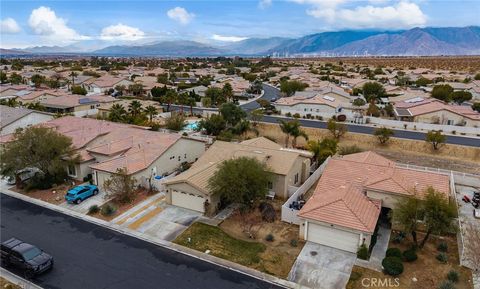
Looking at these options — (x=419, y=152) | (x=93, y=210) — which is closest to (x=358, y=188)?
(x=93, y=210)

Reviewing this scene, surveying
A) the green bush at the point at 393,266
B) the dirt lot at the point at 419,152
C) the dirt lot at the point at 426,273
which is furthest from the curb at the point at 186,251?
the dirt lot at the point at 419,152

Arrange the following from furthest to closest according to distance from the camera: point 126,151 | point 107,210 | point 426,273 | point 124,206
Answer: point 126,151
point 124,206
point 107,210
point 426,273

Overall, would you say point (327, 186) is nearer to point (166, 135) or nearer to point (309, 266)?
point (309, 266)

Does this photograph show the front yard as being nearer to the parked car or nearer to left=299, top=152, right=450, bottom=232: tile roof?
left=299, top=152, right=450, bottom=232: tile roof

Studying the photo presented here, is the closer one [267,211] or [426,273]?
[426,273]

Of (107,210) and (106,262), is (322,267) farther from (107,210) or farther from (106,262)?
(107,210)

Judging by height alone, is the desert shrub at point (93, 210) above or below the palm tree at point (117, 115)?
below

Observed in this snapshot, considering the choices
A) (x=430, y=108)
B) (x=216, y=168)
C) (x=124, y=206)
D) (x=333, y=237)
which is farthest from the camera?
(x=430, y=108)

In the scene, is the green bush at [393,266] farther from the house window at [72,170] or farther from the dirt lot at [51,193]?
the house window at [72,170]
